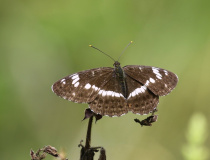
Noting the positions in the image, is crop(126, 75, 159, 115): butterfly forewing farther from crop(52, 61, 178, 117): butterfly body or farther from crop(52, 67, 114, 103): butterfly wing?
crop(52, 67, 114, 103): butterfly wing

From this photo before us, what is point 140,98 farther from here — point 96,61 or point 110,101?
point 96,61

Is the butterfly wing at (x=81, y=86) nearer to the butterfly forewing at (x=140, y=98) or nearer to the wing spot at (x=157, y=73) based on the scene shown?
the butterfly forewing at (x=140, y=98)

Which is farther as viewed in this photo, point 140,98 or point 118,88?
point 118,88

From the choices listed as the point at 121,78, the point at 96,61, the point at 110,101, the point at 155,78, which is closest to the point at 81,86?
the point at 110,101

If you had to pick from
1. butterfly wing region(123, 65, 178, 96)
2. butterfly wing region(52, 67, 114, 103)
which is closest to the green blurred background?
butterfly wing region(123, 65, 178, 96)

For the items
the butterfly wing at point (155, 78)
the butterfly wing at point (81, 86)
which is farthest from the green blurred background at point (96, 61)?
the butterfly wing at point (81, 86)

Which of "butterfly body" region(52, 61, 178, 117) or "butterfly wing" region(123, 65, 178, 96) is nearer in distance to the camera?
"butterfly body" region(52, 61, 178, 117)

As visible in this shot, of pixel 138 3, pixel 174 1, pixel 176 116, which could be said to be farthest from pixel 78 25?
A: pixel 176 116
